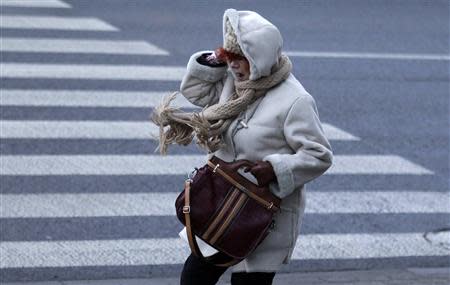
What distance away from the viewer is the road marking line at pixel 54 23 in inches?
562

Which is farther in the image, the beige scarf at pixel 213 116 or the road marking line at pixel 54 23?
the road marking line at pixel 54 23

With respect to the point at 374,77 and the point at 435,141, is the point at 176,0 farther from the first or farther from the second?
the point at 435,141

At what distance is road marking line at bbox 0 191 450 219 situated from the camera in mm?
8172

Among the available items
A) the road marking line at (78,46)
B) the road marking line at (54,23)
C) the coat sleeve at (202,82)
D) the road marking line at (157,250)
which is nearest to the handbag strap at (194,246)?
the coat sleeve at (202,82)

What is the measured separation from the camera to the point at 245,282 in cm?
486

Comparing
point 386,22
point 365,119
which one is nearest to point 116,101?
point 365,119

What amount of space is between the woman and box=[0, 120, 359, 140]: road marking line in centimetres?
514

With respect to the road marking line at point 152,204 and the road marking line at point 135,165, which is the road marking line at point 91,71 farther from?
the road marking line at point 152,204

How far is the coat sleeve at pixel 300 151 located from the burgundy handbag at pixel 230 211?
10 centimetres

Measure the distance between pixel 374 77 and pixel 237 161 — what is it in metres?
8.54

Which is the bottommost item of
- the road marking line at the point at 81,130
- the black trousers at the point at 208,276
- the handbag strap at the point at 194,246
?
the road marking line at the point at 81,130

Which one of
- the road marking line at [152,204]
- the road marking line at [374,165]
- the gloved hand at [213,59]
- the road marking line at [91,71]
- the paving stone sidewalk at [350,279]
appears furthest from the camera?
the road marking line at [91,71]

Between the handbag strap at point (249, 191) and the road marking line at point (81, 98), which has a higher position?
the handbag strap at point (249, 191)

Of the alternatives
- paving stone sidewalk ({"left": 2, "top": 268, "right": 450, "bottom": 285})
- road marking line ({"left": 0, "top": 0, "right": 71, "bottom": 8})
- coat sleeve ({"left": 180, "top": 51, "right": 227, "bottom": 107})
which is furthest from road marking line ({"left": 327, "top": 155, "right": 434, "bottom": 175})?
road marking line ({"left": 0, "top": 0, "right": 71, "bottom": 8})
